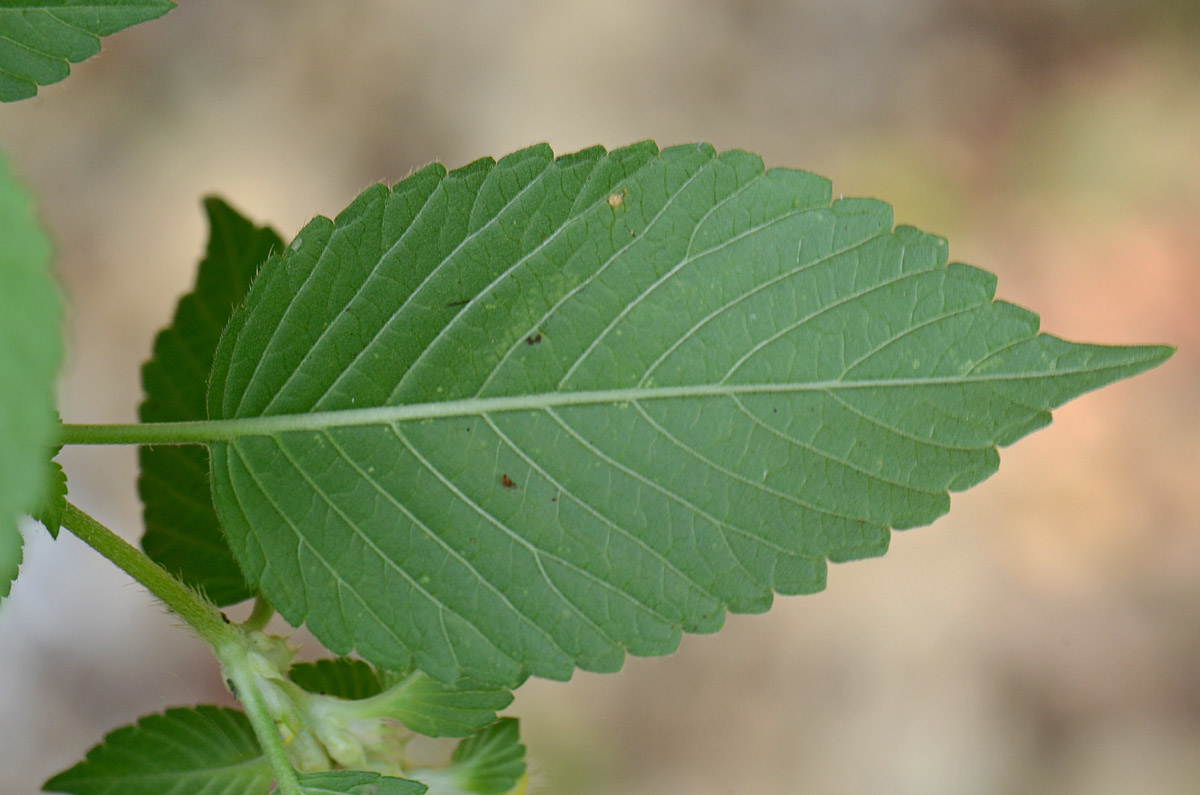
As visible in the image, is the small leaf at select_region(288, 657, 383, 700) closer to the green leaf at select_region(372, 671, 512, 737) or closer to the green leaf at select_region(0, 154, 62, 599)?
the green leaf at select_region(372, 671, 512, 737)

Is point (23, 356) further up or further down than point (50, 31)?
further down

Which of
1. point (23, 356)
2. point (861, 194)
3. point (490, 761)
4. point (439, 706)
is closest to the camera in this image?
point (23, 356)

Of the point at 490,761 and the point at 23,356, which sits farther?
the point at 490,761

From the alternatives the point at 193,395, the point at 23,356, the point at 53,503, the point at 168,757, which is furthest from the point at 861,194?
the point at 23,356

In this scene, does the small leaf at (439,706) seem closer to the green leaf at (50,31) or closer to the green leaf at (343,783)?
the green leaf at (343,783)

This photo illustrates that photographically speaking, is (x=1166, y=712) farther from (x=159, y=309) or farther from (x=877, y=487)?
(x=159, y=309)

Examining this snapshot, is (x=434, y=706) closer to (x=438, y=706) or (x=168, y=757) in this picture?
(x=438, y=706)

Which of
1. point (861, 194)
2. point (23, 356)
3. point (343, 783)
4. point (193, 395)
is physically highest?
point (861, 194)

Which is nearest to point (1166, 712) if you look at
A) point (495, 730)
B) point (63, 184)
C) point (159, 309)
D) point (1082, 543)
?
point (1082, 543)
